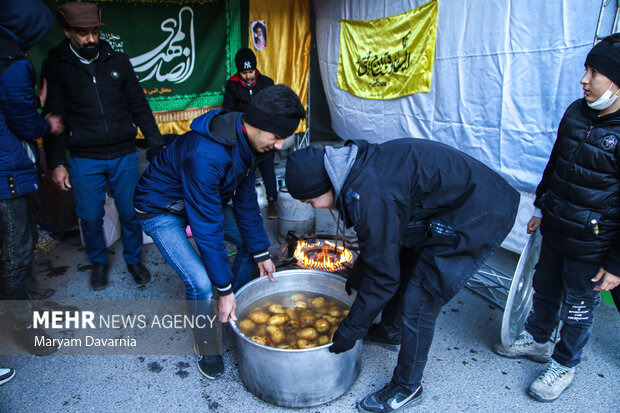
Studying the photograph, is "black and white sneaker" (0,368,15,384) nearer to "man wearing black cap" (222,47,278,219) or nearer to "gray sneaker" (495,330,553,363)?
"man wearing black cap" (222,47,278,219)

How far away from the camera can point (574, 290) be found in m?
2.26

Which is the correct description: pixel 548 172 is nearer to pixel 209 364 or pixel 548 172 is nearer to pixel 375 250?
pixel 375 250

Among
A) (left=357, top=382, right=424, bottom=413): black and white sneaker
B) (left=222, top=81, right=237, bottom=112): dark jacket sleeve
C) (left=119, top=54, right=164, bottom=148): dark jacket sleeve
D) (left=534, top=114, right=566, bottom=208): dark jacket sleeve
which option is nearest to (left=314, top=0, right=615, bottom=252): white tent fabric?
(left=534, top=114, right=566, bottom=208): dark jacket sleeve

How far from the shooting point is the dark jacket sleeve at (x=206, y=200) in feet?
6.53

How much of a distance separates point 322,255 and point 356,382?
122 centimetres

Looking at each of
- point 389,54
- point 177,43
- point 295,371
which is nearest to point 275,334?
point 295,371

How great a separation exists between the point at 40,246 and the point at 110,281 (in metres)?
1.02

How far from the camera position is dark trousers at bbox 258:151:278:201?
4.82m

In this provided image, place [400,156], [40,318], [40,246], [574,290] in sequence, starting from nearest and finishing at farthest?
[400,156], [574,290], [40,318], [40,246]

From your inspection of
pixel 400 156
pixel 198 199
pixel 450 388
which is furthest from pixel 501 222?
pixel 198 199

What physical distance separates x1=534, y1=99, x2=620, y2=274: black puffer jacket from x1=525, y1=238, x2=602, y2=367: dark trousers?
126mm

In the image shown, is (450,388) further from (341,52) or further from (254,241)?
(341,52)

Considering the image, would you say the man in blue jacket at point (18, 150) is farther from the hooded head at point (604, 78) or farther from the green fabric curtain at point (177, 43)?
the hooded head at point (604, 78)

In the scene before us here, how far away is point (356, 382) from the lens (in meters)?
2.54
